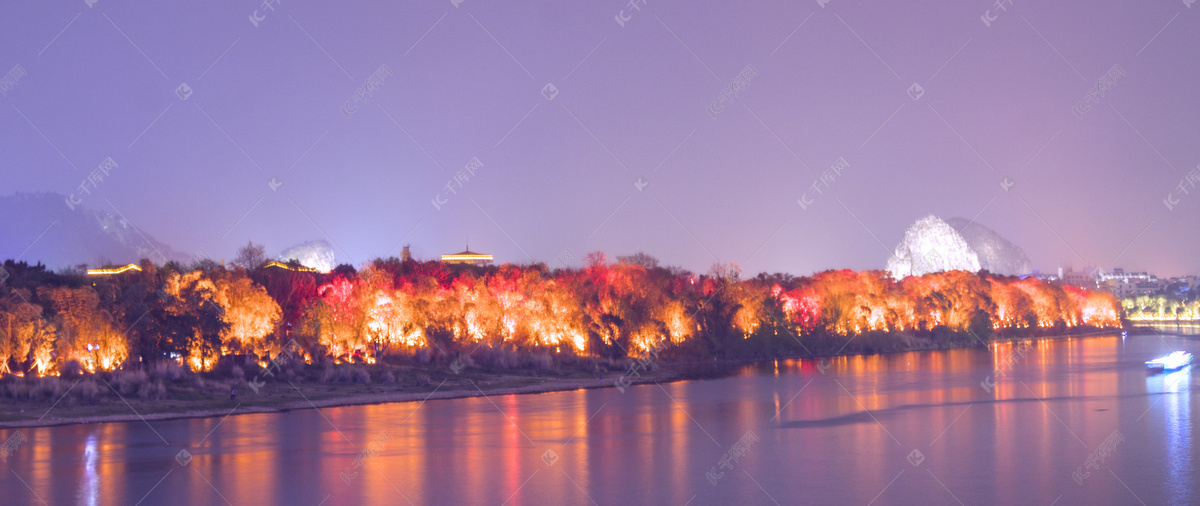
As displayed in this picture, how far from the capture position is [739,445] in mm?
26328

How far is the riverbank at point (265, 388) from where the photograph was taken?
3259 centimetres

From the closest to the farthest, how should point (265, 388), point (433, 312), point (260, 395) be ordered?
point (260, 395), point (265, 388), point (433, 312)

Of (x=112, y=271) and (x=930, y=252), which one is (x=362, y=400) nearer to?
(x=112, y=271)

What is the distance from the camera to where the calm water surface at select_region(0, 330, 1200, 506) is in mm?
20031

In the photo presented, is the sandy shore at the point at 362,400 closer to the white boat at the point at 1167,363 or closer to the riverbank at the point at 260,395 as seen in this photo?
the riverbank at the point at 260,395

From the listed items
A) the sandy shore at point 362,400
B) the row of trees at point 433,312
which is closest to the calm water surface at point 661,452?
the sandy shore at point 362,400

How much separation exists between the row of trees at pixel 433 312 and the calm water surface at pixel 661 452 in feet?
30.2

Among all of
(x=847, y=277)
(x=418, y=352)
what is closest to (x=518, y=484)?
(x=418, y=352)

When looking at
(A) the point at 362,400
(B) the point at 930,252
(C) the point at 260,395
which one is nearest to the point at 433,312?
(A) the point at 362,400

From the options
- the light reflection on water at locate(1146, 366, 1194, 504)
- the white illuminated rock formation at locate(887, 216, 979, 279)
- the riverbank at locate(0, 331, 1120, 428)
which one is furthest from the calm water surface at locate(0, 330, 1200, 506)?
the white illuminated rock formation at locate(887, 216, 979, 279)

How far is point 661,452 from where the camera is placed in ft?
83.4

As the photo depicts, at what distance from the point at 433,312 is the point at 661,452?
96.9ft

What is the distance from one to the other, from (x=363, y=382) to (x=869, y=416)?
22142 millimetres

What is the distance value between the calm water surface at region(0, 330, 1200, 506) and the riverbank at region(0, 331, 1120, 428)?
5.93 ft
